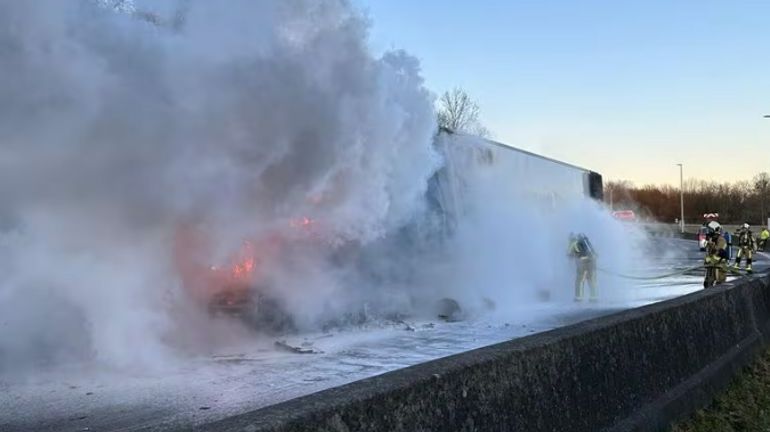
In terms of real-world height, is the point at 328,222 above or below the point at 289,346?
above

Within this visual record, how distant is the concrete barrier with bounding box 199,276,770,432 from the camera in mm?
2645

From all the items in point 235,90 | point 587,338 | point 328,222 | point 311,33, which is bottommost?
point 587,338

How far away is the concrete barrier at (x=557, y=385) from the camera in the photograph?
264cm

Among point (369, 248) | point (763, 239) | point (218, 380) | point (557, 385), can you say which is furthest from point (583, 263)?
point (763, 239)

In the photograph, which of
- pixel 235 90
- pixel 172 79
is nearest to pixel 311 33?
pixel 235 90

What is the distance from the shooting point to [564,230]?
57.8 feet

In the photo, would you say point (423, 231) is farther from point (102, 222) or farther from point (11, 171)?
point (11, 171)

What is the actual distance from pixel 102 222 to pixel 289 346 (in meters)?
2.53

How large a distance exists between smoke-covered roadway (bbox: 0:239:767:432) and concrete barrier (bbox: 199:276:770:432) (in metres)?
1.70

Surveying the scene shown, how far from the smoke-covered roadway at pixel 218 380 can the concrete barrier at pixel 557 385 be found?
170 centimetres

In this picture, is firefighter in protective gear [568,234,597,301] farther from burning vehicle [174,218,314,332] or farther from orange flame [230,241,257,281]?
orange flame [230,241,257,281]

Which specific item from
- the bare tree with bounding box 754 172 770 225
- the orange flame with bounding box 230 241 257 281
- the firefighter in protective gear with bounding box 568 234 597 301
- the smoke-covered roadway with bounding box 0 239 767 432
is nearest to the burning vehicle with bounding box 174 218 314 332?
the orange flame with bounding box 230 241 257 281

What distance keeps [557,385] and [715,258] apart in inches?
471

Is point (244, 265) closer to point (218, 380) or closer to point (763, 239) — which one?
point (218, 380)
